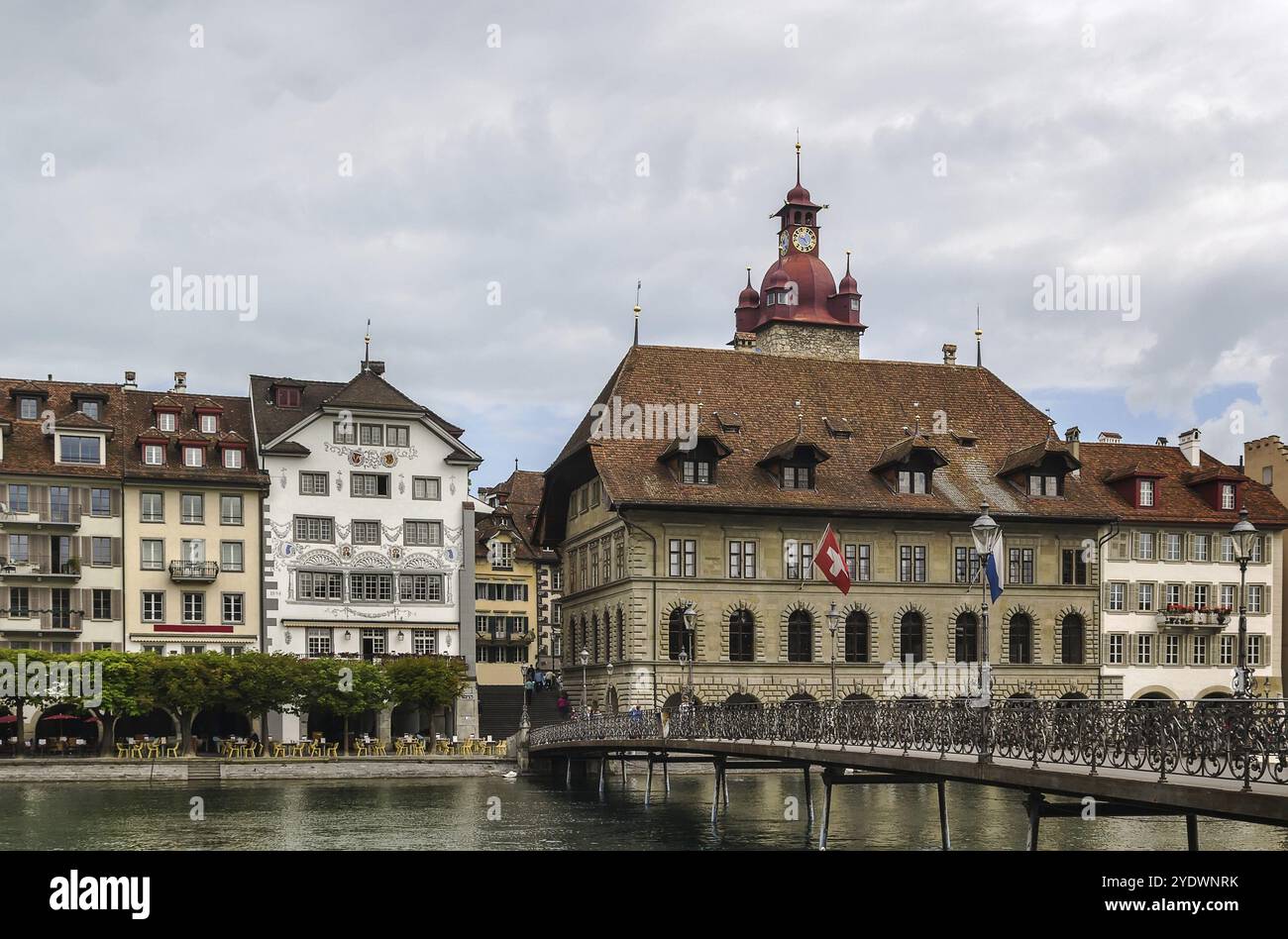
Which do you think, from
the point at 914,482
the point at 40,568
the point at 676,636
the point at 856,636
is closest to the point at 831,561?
the point at 676,636

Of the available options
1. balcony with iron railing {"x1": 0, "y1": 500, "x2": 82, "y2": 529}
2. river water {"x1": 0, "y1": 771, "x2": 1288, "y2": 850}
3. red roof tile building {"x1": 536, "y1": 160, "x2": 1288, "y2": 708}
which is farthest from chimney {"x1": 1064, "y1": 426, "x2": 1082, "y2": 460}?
balcony with iron railing {"x1": 0, "y1": 500, "x2": 82, "y2": 529}

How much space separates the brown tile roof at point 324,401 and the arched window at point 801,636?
53.1 feet

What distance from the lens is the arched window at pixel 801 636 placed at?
73.7 m

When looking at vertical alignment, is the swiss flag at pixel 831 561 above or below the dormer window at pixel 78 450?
A: below

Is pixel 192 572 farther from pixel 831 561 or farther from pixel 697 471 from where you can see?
pixel 831 561

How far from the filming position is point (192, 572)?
73125 millimetres

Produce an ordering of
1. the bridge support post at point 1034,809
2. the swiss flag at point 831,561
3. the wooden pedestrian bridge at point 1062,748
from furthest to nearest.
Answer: the swiss flag at point 831,561
the bridge support post at point 1034,809
the wooden pedestrian bridge at point 1062,748

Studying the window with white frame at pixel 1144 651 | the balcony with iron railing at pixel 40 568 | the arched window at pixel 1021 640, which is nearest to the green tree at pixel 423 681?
the balcony with iron railing at pixel 40 568

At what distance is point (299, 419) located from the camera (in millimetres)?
77438

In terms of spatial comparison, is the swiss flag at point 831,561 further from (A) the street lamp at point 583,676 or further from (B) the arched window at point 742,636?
(A) the street lamp at point 583,676

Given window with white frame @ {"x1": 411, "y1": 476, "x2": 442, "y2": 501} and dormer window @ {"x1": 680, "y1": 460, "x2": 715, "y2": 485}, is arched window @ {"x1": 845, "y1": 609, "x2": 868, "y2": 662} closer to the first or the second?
dormer window @ {"x1": 680, "y1": 460, "x2": 715, "y2": 485}

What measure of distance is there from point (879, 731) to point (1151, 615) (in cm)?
4653

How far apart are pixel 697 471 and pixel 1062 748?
1792 inches

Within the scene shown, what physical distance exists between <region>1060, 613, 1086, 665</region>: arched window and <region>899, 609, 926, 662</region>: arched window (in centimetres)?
681
